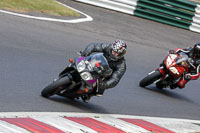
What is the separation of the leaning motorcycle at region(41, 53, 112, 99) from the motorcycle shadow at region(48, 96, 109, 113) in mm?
326

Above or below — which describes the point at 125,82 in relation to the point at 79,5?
below

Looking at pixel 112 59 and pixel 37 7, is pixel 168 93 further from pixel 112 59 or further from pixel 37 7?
pixel 37 7

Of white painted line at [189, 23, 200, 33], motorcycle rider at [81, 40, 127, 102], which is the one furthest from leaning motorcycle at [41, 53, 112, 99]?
white painted line at [189, 23, 200, 33]

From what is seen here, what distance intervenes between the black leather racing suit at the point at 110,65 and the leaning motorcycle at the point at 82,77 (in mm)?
149

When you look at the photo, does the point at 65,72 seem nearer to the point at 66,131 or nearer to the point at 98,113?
→ the point at 98,113

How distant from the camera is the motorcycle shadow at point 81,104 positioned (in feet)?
26.6

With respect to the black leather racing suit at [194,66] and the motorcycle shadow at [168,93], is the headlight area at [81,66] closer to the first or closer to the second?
the motorcycle shadow at [168,93]

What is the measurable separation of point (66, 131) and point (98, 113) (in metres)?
1.92

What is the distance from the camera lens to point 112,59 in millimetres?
8070

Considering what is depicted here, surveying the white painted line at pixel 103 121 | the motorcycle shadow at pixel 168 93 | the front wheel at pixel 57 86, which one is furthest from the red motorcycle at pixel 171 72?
the front wheel at pixel 57 86

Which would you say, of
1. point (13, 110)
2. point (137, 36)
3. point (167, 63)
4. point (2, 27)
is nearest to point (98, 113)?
point (13, 110)

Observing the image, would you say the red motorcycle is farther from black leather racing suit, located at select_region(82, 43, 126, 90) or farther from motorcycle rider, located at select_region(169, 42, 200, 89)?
black leather racing suit, located at select_region(82, 43, 126, 90)

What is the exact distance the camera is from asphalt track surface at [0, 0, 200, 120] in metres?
8.01

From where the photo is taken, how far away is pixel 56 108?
7.52 metres
